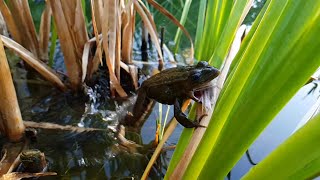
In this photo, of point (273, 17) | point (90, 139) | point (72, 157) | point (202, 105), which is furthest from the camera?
point (90, 139)

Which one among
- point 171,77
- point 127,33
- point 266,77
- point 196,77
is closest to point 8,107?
point 171,77

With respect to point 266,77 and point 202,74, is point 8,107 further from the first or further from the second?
point 266,77

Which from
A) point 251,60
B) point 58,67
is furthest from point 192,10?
point 251,60

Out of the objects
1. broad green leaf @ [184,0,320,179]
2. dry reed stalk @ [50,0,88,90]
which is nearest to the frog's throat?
broad green leaf @ [184,0,320,179]

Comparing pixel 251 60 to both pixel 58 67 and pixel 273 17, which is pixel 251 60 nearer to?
pixel 273 17

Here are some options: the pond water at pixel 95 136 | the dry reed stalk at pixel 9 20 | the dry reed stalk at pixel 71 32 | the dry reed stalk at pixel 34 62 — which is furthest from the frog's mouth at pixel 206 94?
the dry reed stalk at pixel 9 20

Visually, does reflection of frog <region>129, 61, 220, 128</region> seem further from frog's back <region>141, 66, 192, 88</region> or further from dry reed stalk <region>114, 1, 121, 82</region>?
dry reed stalk <region>114, 1, 121, 82</region>
